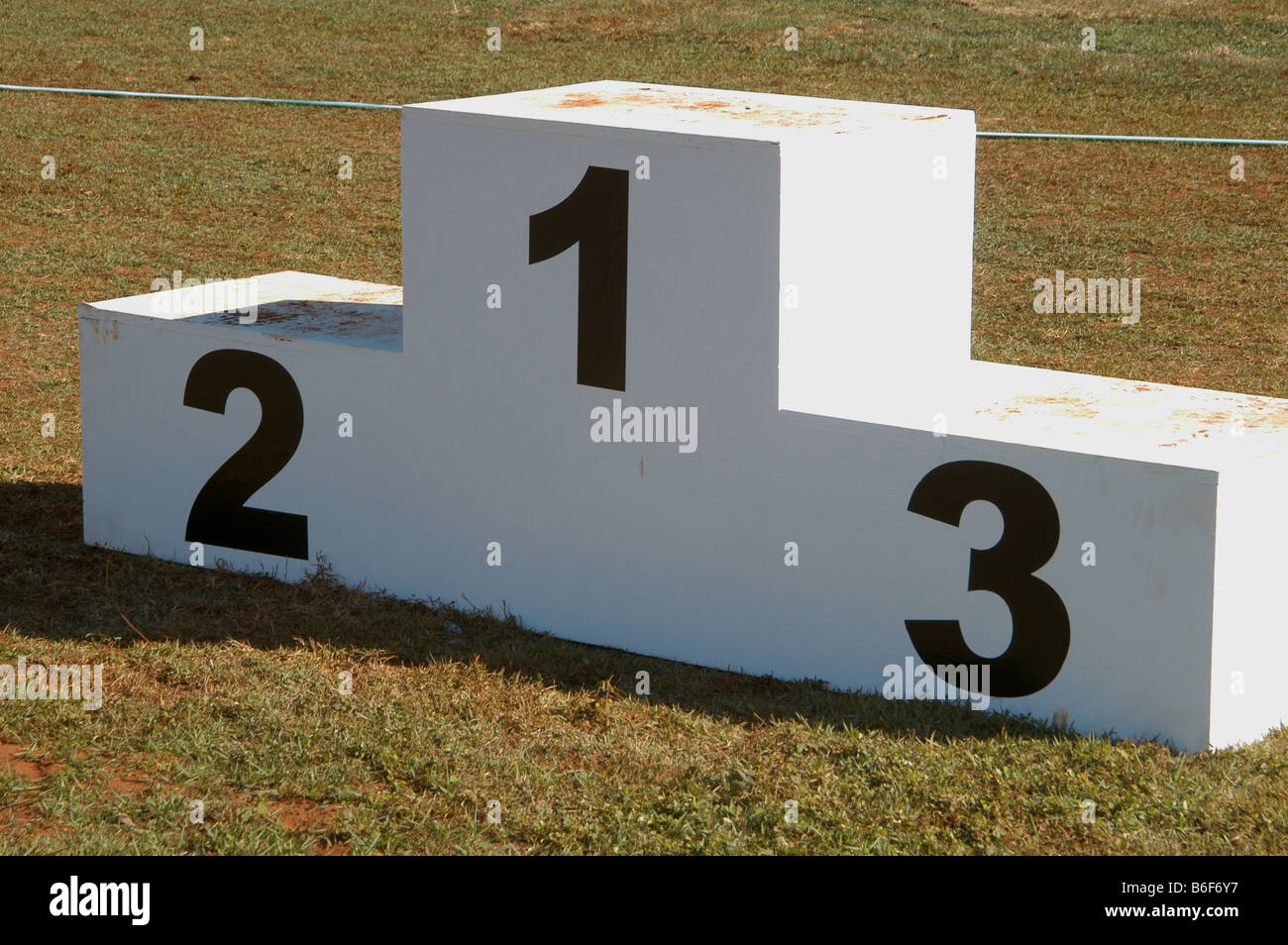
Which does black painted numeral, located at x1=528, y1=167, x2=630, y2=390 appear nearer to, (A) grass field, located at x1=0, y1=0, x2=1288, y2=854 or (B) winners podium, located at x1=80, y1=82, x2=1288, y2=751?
(B) winners podium, located at x1=80, y1=82, x2=1288, y2=751

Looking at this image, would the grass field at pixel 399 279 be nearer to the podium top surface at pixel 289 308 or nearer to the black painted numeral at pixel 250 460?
the black painted numeral at pixel 250 460

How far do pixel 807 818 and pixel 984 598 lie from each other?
1.18 meters

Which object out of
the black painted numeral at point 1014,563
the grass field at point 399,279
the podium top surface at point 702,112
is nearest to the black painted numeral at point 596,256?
the podium top surface at point 702,112

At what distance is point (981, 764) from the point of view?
18.4 ft

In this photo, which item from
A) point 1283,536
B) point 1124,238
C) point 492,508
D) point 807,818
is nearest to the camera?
point 807,818

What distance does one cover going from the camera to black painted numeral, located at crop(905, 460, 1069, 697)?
5863mm

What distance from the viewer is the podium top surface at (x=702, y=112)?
20.9ft

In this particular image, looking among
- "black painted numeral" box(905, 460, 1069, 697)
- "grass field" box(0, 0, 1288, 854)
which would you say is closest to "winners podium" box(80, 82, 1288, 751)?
"black painted numeral" box(905, 460, 1069, 697)

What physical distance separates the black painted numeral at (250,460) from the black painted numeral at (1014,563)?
285 centimetres

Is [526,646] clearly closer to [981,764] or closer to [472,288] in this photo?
[472,288]

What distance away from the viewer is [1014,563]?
5938 millimetres

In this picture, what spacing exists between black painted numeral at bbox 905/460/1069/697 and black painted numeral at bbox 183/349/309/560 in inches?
112
